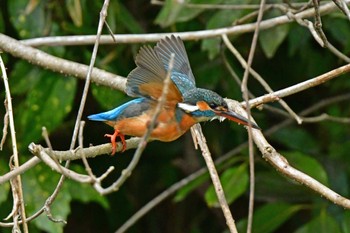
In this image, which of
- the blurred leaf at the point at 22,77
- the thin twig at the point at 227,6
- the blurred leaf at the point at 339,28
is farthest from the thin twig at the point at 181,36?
the blurred leaf at the point at 339,28

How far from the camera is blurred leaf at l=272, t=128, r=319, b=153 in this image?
3930 mm

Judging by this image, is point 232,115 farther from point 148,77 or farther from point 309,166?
point 309,166

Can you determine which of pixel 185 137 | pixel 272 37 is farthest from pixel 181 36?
pixel 185 137

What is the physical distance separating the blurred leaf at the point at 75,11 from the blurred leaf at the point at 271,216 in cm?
116

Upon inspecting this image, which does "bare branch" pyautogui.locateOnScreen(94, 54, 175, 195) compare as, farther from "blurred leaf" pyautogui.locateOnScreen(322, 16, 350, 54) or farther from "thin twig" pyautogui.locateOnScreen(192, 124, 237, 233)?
"blurred leaf" pyautogui.locateOnScreen(322, 16, 350, 54)

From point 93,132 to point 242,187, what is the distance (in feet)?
3.18

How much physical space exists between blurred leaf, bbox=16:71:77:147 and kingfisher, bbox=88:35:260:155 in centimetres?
116

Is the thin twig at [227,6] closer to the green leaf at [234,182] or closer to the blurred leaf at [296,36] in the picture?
the blurred leaf at [296,36]

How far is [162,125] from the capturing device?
2033 mm

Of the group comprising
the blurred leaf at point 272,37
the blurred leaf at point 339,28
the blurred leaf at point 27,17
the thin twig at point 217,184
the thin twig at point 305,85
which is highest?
the blurred leaf at point 27,17

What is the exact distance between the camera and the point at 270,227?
3.59 meters

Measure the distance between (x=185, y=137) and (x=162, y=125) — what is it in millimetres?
2228

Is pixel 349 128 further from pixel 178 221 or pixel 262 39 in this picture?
pixel 178 221

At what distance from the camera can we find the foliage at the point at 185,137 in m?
3.37
